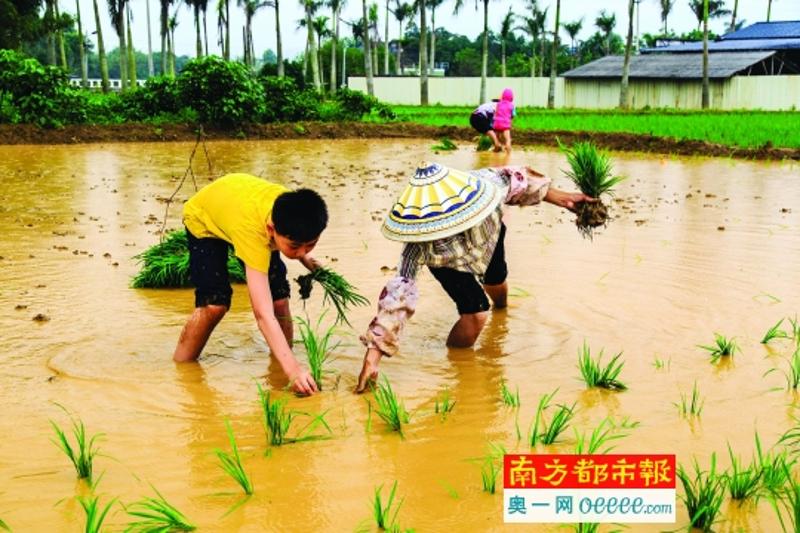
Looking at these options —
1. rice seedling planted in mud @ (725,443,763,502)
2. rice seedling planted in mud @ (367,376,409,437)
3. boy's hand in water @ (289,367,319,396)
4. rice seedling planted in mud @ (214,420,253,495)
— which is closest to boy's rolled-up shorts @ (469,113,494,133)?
boy's hand in water @ (289,367,319,396)

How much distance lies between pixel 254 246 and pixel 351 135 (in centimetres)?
1689

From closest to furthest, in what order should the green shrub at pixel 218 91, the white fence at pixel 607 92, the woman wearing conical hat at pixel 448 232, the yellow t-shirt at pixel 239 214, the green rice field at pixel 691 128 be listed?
the yellow t-shirt at pixel 239 214 < the woman wearing conical hat at pixel 448 232 < the green rice field at pixel 691 128 < the green shrub at pixel 218 91 < the white fence at pixel 607 92

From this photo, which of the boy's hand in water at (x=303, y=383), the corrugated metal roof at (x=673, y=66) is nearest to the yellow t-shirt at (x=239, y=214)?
the boy's hand in water at (x=303, y=383)

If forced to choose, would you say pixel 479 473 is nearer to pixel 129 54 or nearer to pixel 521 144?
pixel 521 144

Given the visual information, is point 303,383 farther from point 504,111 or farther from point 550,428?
point 504,111

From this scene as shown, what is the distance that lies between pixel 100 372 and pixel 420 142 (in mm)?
15400

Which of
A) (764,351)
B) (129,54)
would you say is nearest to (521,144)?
(764,351)

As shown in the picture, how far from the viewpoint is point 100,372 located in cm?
400

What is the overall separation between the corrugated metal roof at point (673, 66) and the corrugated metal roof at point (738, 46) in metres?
0.95

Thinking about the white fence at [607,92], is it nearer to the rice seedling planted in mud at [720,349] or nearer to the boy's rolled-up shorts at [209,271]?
the rice seedling planted in mud at [720,349]

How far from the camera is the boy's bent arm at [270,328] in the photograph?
3.48 m

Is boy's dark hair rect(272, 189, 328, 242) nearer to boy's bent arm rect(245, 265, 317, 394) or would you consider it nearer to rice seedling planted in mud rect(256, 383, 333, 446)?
boy's bent arm rect(245, 265, 317, 394)

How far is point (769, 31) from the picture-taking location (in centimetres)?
4072

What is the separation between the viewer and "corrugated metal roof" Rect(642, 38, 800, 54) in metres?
35.3
